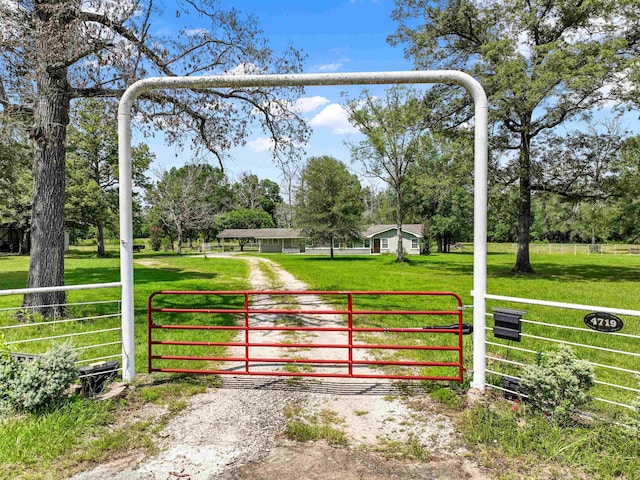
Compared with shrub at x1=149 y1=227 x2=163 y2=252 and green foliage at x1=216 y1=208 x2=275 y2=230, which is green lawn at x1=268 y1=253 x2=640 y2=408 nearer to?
shrub at x1=149 y1=227 x2=163 y2=252

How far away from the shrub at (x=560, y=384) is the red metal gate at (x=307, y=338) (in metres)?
0.91

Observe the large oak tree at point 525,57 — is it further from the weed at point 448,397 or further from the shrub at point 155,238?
the shrub at point 155,238

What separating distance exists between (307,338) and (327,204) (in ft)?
99.9

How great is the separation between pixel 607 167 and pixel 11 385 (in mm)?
25520

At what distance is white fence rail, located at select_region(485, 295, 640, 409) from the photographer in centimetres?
382

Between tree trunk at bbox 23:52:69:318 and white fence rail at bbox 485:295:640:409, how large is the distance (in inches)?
329

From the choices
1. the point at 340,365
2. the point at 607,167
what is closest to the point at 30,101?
the point at 340,365

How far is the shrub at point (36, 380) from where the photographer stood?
3.77 meters

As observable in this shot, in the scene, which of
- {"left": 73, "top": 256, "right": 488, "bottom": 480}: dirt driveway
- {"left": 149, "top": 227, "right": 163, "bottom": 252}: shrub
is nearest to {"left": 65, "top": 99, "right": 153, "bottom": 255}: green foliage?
{"left": 149, "top": 227, "right": 163, "bottom": 252}: shrub

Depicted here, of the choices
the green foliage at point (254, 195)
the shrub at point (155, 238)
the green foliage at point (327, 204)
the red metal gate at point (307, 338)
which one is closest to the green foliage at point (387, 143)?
the green foliage at point (327, 204)

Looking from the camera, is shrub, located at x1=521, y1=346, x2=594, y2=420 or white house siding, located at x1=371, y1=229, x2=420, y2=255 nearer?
shrub, located at x1=521, y1=346, x2=594, y2=420

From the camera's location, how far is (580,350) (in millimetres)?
6641

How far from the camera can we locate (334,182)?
37594mm

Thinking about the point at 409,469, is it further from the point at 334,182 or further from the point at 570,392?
the point at 334,182
